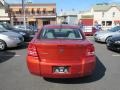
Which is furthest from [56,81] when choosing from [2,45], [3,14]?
[3,14]

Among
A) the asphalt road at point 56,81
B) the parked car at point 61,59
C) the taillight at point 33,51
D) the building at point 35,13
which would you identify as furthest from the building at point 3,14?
the parked car at point 61,59

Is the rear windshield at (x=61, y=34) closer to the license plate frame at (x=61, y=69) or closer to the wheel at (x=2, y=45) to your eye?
the license plate frame at (x=61, y=69)

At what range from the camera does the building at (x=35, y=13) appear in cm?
7350

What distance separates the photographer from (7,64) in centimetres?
977

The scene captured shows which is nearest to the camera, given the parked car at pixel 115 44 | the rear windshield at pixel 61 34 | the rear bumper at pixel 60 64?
the rear bumper at pixel 60 64

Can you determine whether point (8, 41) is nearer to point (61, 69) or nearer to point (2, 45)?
point (2, 45)

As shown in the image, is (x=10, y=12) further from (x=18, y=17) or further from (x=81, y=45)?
(x=81, y=45)

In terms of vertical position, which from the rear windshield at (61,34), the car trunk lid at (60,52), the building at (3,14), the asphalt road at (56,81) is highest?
the building at (3,14)

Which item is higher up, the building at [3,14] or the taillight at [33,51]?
the building at [3,14]

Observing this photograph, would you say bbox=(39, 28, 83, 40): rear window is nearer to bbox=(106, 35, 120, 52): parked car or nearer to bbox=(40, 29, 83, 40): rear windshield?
bbox=(40, 29, 83, 40): rear windshield

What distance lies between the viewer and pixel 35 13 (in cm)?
7538

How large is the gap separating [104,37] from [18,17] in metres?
57.4

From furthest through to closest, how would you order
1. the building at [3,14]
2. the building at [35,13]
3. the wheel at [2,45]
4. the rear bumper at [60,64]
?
the building at [35,13] → the building at [3,14] → the wheel at [2,45] → the rear bumper at [60,64]

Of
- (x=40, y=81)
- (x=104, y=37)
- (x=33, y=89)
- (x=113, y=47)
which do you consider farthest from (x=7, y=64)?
(x=104, y=37)
